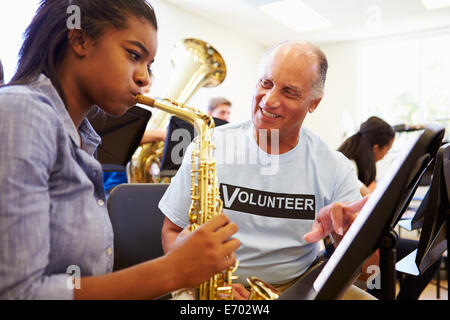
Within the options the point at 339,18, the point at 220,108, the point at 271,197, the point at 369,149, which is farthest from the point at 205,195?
the point at 339,18

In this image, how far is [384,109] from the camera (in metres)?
6.34

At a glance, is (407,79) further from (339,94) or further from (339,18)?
(339,18)

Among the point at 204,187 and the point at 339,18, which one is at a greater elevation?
the point at 339,18

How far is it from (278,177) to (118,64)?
29.0 inches

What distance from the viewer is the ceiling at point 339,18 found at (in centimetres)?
503

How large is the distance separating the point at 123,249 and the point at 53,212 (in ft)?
2.90

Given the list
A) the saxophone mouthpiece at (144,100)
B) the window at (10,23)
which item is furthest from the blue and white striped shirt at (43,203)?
the window at (10,23)

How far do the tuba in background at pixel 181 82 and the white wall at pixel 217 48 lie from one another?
1.76 m

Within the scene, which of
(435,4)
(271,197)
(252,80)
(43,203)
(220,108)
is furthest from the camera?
(252,80)

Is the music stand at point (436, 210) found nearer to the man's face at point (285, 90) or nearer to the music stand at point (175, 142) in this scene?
the man's face at point (285, 90)

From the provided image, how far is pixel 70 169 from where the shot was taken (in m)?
0.71
